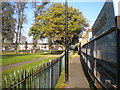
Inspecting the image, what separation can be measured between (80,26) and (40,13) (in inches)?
→ 330

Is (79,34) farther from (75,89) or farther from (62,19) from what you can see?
(75,89)

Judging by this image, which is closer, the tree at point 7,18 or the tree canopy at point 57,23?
the tree at point 7,18

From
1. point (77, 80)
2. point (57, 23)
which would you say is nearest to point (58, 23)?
point (57, 23)

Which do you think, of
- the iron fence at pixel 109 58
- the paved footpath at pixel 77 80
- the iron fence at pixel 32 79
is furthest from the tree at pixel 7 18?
the iron fence at pixel 109 58

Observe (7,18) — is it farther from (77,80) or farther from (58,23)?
(58,23)

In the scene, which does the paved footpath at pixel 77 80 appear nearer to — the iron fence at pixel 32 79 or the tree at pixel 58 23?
the iron fence at pixel 32 79

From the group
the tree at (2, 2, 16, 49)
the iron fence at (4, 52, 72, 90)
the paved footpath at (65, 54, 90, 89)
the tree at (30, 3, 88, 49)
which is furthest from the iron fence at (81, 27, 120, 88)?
the tree at (30, 3, 88, 49)

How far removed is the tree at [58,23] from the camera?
25641 mm

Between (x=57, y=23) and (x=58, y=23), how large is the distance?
0.22 meters

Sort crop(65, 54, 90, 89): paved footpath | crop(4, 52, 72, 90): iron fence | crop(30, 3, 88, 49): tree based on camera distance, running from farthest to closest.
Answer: crop(30, 3, 88, 49): tree < crop(65, 54, 90, 89): paved footpath < crop(4, 52, 72, 90): iron fence

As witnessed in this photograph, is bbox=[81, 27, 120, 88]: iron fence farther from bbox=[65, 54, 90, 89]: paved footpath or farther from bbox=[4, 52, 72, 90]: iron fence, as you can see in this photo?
bbox=[65, 54, 90, 89]: paved footpath

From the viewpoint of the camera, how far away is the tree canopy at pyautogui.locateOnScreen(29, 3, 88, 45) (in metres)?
25.7

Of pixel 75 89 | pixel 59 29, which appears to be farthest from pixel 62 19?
pixel 75 89

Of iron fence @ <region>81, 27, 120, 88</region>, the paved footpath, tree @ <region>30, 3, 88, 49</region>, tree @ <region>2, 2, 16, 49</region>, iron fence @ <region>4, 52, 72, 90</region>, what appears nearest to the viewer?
iron fence @ <region>81, 27, 120, 88</region>
